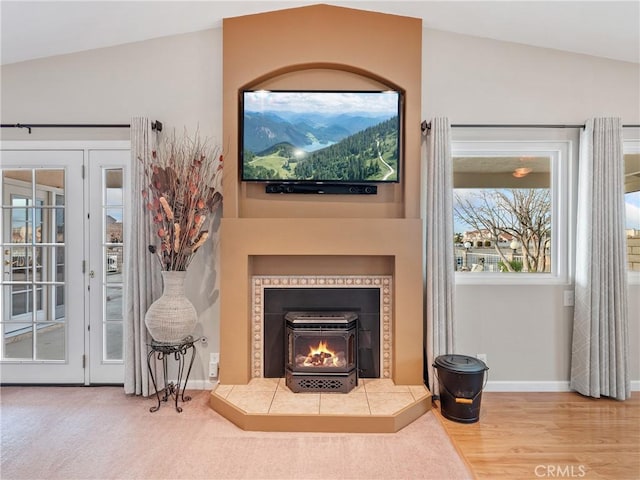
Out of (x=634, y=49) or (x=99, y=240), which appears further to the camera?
(x=99, y=240)

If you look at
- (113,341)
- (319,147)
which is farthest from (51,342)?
(319,147)

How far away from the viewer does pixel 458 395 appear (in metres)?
2.81

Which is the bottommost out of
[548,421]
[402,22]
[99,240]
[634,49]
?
[548,421]

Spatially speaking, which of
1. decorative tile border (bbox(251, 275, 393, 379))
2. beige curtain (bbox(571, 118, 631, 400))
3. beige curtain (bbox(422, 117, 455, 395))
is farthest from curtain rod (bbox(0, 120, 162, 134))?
beige curtain (bbox(571, 118, 631, 400))

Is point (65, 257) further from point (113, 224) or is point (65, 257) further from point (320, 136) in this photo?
point (320, 136)

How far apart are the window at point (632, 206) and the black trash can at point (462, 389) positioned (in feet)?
6.35

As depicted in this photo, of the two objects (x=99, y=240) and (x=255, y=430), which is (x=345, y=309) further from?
(x=99, y=240)

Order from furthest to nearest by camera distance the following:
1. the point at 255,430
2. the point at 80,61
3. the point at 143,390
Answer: the point at 80,61, the point at 143,390, the point at 255,430

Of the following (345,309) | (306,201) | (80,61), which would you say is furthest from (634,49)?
(80,61)

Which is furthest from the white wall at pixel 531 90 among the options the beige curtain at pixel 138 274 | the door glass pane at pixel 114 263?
the door glass pane at pixel 114 263

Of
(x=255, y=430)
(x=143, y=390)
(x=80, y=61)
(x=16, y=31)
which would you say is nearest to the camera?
(x=255, y=430)

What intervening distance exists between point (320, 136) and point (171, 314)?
1923 mm

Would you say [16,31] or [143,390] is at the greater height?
[16,31]

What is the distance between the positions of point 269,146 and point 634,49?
127 inches
